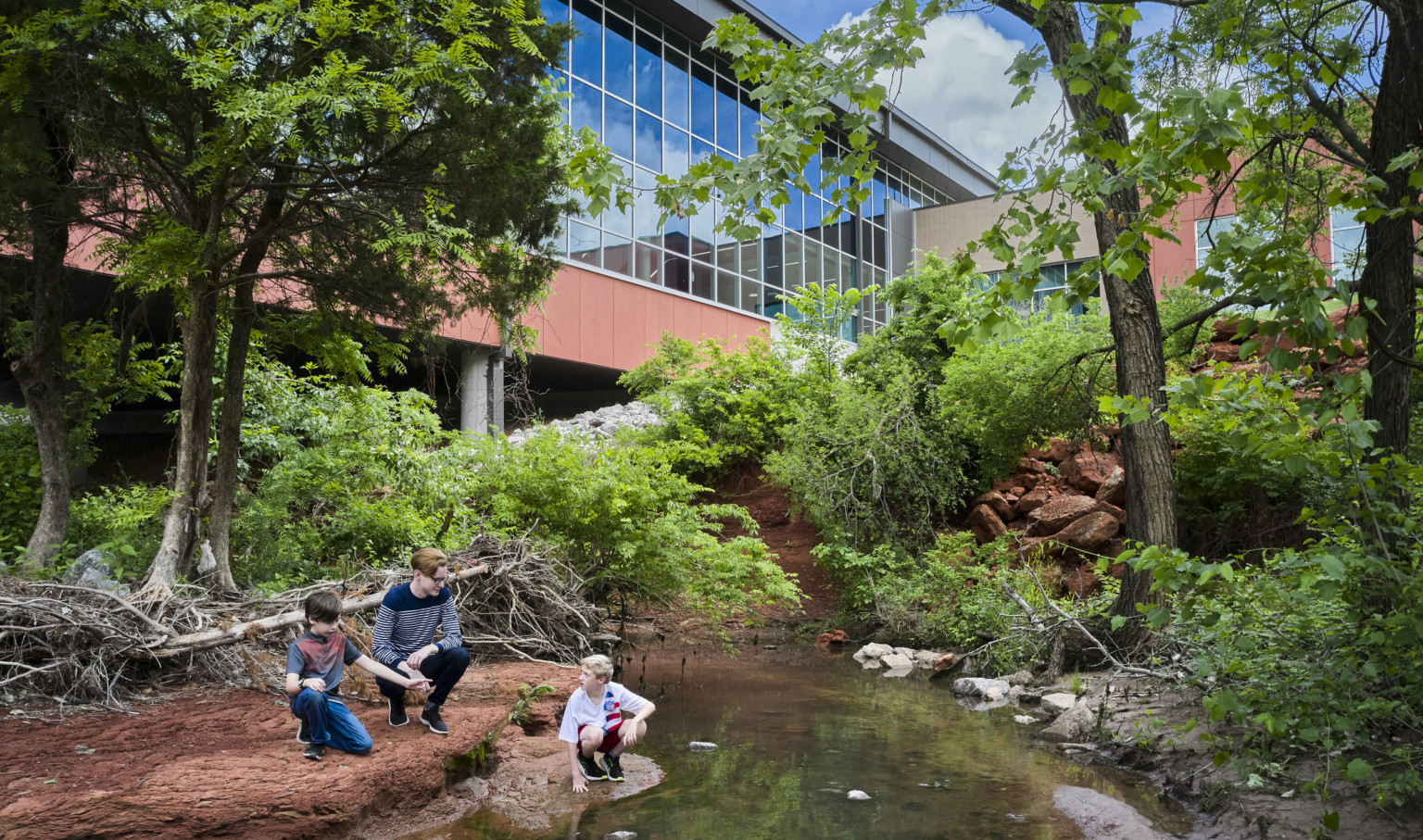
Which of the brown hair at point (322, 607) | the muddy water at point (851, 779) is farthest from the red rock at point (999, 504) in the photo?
the brown hair at point (322, 607)

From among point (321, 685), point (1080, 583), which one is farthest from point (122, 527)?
point (1080, 583)

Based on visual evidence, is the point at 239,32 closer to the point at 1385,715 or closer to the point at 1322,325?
the point at 1322,325

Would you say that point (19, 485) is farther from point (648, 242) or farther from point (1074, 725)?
point (648, 242)

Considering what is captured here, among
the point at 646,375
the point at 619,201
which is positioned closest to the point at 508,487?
the point at 619,201

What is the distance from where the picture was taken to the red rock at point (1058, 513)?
14.2m

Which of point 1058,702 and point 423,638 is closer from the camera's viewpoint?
point 423,638

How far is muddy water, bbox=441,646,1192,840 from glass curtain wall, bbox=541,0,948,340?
43.8ft

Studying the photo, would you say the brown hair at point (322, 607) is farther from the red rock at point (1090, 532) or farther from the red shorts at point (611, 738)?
the red rock at point (1090, 532)

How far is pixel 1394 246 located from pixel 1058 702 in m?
5.16

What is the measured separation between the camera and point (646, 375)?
22297 mm

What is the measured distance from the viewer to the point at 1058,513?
14398 mm

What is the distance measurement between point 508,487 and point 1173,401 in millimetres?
7981

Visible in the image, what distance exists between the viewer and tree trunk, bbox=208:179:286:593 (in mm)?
8836

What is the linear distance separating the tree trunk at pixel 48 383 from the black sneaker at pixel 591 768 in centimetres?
617
